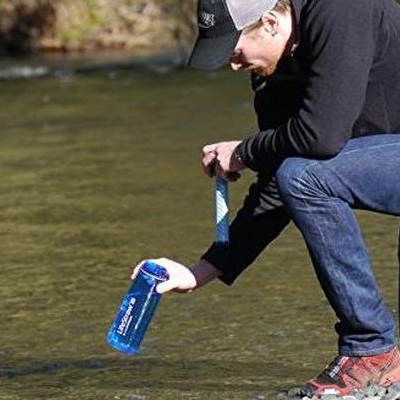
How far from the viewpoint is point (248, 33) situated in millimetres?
4441

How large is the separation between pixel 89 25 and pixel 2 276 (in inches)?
787

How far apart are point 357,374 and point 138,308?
0.74 meters

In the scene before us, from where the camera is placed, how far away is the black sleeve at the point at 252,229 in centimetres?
486

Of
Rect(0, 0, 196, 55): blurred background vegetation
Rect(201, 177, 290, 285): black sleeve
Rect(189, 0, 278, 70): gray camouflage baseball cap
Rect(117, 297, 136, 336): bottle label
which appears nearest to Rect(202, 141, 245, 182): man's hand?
Rect(201, 177, 290, 285): black sleeve

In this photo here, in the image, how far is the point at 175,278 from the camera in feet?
15.6

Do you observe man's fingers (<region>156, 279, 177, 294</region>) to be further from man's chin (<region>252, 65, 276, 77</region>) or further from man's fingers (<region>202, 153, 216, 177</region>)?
man's chin (<region>252, 65, 276, 77</region>)

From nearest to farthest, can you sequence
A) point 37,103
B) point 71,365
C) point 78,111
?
1. point 71,365
2. point 78,111
3. point 37,103

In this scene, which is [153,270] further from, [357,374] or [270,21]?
[270,21]

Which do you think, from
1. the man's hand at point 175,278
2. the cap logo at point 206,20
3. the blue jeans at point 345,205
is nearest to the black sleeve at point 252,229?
the man's hand at point 175,278

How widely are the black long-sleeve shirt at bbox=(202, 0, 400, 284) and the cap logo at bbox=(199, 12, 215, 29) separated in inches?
10.2

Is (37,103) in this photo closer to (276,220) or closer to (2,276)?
(2,276)

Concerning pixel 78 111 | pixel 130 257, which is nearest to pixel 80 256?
pixel 130 257

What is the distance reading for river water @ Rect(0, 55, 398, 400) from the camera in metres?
5.22

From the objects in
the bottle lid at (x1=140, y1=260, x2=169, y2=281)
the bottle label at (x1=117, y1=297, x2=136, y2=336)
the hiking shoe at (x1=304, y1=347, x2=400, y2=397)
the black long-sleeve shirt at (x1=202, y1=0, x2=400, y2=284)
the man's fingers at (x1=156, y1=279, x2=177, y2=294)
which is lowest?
the hiking shoe at (x1=304, y1=347, x2=400, y2=397)
